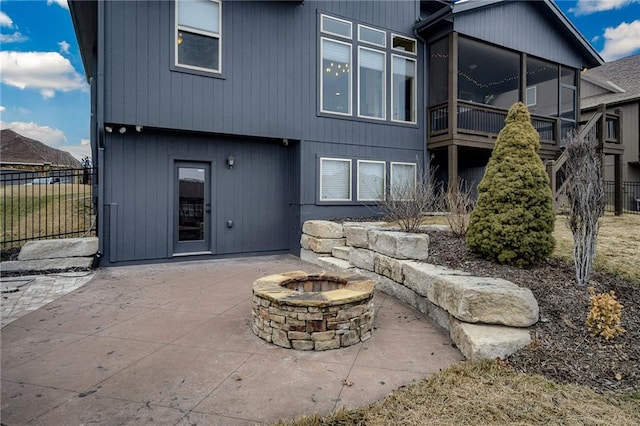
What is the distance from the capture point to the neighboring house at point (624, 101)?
51.5ft

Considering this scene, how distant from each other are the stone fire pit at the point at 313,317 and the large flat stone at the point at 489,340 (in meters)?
0.88

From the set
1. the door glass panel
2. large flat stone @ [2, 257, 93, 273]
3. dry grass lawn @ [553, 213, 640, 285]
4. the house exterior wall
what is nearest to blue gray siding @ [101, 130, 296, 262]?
the house exterior wall

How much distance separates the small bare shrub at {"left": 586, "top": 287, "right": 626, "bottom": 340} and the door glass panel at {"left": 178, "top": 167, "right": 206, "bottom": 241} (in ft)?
21.4

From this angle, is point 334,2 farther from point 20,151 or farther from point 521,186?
point 20,151

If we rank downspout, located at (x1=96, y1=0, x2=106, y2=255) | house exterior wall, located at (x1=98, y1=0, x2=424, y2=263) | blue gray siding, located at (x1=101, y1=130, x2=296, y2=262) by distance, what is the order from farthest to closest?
1. blue gray siding, located at (x1=101, y1=130, x2=296, y2=262)
2. house exterior wall, located at (x1=98, y1=0, x2=424, y2=263)
3. downspout, located at (x1=96, y1=0, x2=106, y2=255)

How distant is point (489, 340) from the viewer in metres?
2.90

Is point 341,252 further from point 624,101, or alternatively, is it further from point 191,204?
point 624,101

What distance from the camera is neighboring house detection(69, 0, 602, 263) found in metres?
6.55

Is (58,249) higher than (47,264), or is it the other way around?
(58,249)

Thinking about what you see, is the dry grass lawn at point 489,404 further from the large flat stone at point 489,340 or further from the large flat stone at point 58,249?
the large flat stone at point 58,249

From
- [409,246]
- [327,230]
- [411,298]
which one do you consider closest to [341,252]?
[327,230]

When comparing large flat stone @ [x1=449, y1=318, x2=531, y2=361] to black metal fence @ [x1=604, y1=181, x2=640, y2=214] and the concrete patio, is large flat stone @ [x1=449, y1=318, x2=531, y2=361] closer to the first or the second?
the concrete patio

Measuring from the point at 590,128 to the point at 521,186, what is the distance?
725cm

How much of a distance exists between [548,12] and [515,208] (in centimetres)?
909
